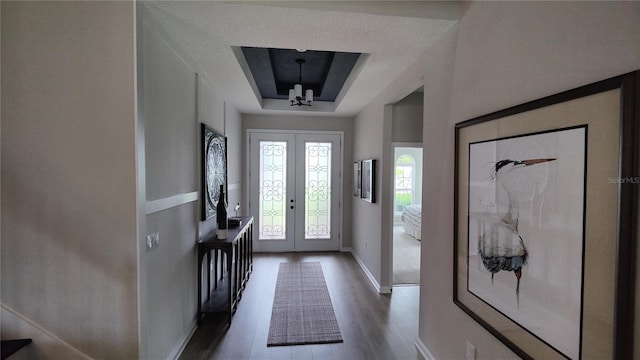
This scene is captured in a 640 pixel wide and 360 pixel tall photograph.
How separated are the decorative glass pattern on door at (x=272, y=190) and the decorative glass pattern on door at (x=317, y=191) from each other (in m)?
0.43

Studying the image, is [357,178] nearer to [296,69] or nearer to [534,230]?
[296,69]

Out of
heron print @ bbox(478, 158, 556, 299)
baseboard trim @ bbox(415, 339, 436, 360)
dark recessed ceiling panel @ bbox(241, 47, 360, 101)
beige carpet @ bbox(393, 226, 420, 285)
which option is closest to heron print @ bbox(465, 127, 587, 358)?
heron print @ bbox(478, 158, 556, 299)

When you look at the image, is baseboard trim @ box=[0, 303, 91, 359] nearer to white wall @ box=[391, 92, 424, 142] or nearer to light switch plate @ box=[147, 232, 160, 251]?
light switch plate @ box=[147, 232, 160, 251]

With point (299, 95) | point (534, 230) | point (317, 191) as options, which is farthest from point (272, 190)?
point (534, 230)

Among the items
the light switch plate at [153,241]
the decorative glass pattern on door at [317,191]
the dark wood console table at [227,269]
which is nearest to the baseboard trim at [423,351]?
the dark wood console table at [227,269]

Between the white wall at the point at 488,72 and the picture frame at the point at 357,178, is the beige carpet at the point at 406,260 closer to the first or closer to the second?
the picture frame at the point at 357,178

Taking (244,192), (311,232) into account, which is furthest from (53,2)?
(311,232)

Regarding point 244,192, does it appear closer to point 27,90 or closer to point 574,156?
point 27,90

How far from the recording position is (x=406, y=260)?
4.96 meters

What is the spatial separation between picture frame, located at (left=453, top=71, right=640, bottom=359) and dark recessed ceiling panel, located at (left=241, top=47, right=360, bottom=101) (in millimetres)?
2152

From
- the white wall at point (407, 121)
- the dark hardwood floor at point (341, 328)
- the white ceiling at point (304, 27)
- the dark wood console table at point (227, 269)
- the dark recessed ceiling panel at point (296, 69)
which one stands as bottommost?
the dark hardwood floor at point (341, 328)

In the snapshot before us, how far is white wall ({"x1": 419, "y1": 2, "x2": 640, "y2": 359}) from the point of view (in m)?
1.01

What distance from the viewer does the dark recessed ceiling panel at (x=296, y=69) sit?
3.19 metres

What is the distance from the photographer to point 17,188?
1.55 meters
